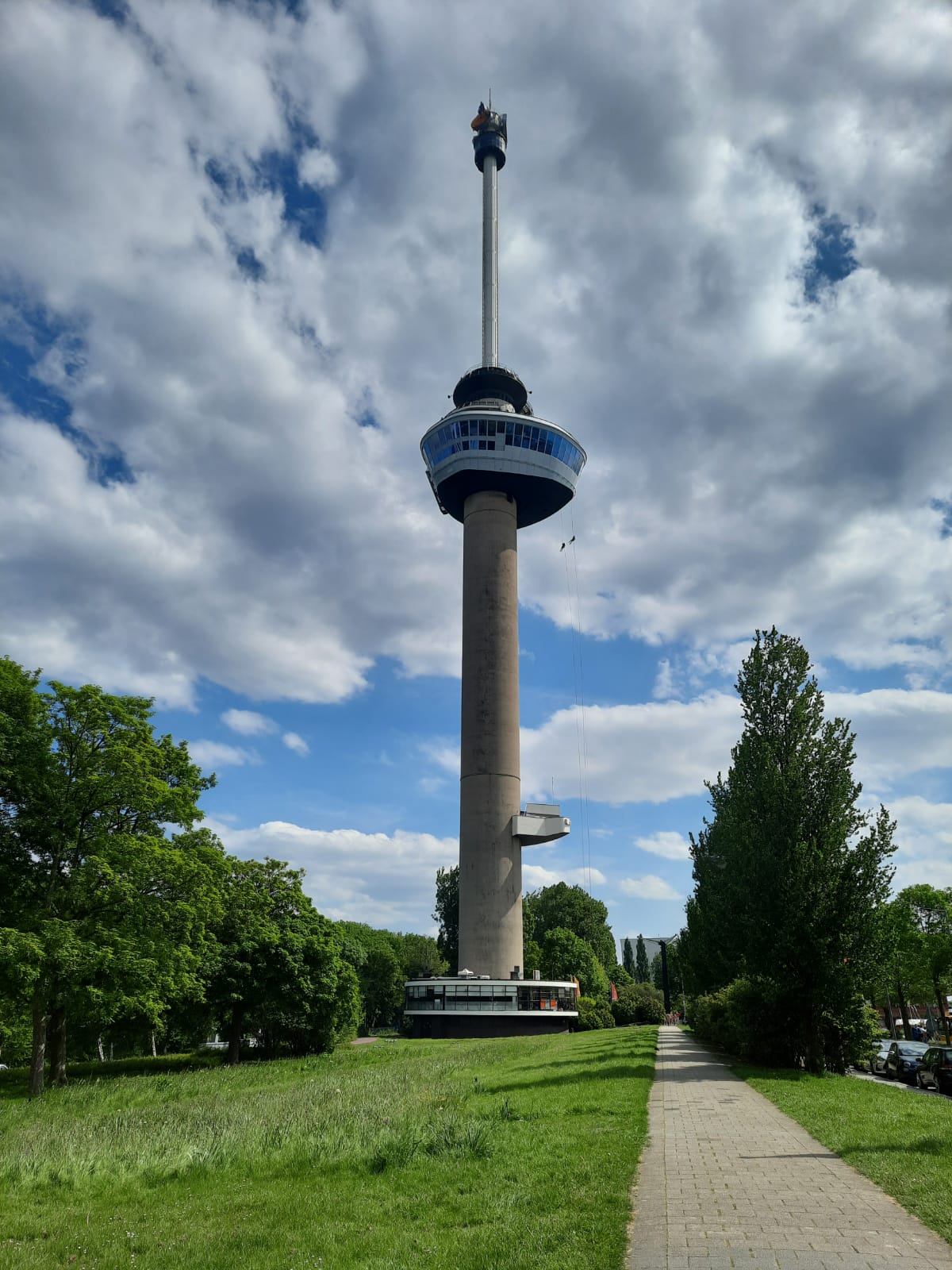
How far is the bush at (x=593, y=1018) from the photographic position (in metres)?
67.4

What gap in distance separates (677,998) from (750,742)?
9922 cm

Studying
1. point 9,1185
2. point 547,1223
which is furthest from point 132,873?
point 547,1223

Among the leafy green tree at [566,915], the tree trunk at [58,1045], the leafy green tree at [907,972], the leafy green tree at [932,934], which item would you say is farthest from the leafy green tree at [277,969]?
the leafy green tree at [566,915]

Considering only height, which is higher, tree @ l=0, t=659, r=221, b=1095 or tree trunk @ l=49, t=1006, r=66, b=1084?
tree @ l=0, t=659, r=221, b=1095

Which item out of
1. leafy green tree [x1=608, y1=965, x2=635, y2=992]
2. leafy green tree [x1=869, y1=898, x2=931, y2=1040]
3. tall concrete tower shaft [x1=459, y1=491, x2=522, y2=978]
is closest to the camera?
leafy green tree [x1=869, y1=898, x2=931, y2=1040]

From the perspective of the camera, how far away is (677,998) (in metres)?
118

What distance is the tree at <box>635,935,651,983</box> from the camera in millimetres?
173250

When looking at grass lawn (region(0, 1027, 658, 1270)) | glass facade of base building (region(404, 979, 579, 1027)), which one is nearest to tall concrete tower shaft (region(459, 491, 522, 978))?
glass facade of base building (region(404, 979, 579, 1027))

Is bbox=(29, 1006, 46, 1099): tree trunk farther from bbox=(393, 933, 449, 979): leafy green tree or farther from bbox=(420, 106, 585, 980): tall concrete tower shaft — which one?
bbox=(393, 933, 449, 979): leafy green tree

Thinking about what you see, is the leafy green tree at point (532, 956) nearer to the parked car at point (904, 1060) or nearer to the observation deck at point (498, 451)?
the observation deck at point (498, 451)

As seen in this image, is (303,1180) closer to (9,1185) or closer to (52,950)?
(9,1185)

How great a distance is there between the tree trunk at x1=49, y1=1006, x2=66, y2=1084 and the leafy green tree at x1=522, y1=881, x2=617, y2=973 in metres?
72.3

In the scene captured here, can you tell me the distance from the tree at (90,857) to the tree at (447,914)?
69.8 metres

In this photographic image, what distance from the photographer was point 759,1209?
10.1 meters
